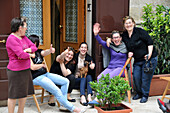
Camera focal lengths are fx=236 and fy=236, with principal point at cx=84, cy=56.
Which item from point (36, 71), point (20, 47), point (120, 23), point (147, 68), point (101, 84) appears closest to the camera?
point (101, 84)

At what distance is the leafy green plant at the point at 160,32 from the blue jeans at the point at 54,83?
6.65ft

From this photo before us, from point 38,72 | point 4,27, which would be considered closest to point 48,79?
point 38,72

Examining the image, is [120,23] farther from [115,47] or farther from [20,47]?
[20,47]

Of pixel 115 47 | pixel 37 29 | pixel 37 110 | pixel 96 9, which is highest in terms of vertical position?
pixel 96 9

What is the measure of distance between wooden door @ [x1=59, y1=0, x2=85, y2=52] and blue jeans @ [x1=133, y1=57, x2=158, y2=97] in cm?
134

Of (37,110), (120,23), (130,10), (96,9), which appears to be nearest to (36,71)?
(37,110)

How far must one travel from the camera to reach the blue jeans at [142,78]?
4547 millimetres

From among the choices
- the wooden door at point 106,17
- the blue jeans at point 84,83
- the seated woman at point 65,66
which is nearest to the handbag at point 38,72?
the seated woman at point 65,66

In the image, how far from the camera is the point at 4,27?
4.02m

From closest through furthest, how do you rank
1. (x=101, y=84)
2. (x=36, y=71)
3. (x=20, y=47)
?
(x=101, y=84) → (x=20, y=47) → (x=36, y=71)

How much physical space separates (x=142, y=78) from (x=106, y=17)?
4.62 feet

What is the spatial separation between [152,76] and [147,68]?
0.24 meters

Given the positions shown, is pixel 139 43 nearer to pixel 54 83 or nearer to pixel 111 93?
pixel 54 83

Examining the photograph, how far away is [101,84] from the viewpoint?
285 centimetres
